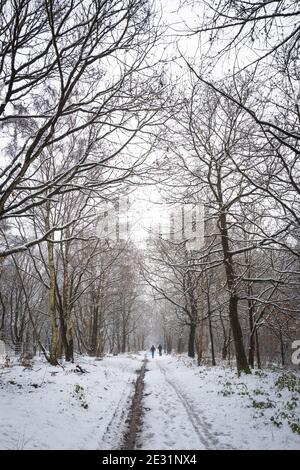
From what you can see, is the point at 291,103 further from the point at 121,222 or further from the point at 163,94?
the point at 121,222

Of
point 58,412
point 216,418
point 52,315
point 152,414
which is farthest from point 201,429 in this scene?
point 52,315

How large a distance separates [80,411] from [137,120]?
7068mm

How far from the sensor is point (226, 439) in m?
5.70

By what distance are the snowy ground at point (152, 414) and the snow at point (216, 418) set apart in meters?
0.02

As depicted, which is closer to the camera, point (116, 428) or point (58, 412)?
point (116, 428)

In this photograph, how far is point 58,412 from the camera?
6.95m

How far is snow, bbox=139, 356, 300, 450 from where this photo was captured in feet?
18.1

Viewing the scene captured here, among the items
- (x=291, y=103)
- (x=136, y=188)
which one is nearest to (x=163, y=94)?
(x=136, y=188)

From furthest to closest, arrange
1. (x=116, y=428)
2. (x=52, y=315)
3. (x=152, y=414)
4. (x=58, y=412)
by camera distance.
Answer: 1. (x=52, y=315)
2. (x=152, y=414)
3. (x=58, y=412)
4. (x=116, y=428)

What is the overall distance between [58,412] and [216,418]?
3.59 meters

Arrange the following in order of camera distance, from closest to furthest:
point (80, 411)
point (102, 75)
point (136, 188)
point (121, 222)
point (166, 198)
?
point (102, 75), point (80, 411), point (136, 188), point (166, 198), point (121, 222)

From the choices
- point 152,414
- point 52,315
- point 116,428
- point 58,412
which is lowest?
point 152,414

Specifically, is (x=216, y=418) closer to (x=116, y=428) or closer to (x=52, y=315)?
(x=116, y=428)
